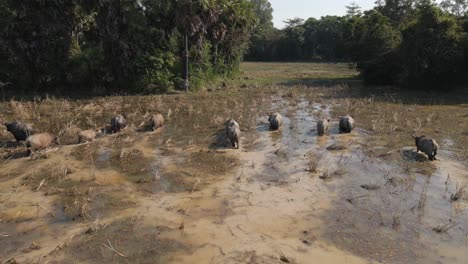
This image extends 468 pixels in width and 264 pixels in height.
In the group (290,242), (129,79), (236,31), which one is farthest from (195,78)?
(290,242)

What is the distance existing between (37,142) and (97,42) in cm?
1184

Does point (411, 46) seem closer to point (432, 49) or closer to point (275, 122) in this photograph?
point (432, 49)

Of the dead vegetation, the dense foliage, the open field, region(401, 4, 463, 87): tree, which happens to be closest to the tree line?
region(401, 4, 463, 87): tree

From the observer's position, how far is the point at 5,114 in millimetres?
14102

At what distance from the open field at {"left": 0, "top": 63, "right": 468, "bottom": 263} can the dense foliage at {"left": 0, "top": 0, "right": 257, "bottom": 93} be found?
223 inches

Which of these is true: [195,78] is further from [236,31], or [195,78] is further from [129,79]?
[236,31]

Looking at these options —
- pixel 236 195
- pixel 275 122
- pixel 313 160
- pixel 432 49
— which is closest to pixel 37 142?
pixel 236 195

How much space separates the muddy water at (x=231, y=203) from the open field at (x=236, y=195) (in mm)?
25

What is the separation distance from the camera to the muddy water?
5.66 m

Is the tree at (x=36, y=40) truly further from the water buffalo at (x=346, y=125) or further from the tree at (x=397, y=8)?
the tree at (x=397, y=8)

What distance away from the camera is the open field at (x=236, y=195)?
5.70 metres

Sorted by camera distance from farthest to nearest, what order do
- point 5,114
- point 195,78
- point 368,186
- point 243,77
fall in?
point 243,77
point 195,78
point 5,114
point 368,186

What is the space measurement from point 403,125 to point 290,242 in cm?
886

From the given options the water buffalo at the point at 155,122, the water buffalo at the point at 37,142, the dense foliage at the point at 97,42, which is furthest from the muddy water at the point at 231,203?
the dense foliage at the point at 97,42
